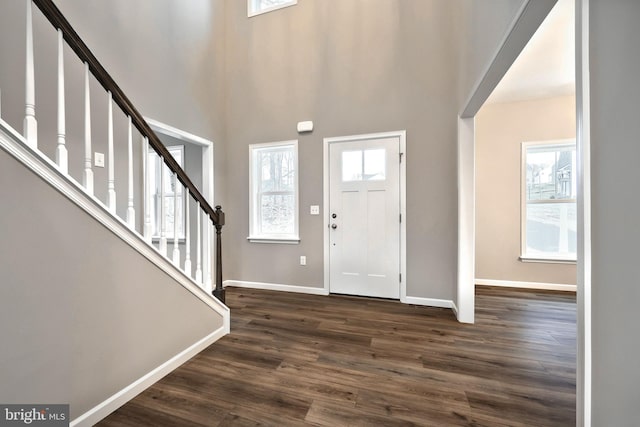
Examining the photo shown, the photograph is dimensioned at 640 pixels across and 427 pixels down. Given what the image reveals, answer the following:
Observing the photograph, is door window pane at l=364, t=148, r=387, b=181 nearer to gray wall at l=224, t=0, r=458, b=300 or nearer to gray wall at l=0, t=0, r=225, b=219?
gray wall at l=224, t=0, r=458, b=300

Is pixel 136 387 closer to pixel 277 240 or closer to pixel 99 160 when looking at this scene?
pixel 99 160

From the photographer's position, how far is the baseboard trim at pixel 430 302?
10.0 ft

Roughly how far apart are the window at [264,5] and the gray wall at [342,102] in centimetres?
10

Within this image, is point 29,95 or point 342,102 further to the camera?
point 342,102

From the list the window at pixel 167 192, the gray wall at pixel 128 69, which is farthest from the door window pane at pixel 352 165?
the window at pixel 167 192

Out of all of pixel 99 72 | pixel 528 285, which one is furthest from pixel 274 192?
pixel 528 285

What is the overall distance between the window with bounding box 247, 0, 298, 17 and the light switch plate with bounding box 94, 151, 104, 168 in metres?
2.95

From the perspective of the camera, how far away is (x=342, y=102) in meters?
3.46

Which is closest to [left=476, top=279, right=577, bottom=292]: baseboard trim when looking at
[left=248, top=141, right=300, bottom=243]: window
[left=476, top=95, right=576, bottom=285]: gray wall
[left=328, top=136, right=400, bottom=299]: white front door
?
[left=476, top=95, right=576, bottom=285]: gray wall

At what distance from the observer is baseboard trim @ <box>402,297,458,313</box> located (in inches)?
120

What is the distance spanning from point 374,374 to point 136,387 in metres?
1.52

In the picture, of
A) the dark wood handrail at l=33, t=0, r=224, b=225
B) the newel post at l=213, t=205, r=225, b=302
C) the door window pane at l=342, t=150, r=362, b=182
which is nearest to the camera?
the dark wood handrail at l=33, t=0, r=224, b=225

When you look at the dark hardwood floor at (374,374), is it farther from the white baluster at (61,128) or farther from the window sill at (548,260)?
the white baluster at (61,128)

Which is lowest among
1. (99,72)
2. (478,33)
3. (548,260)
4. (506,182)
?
(548,260)
